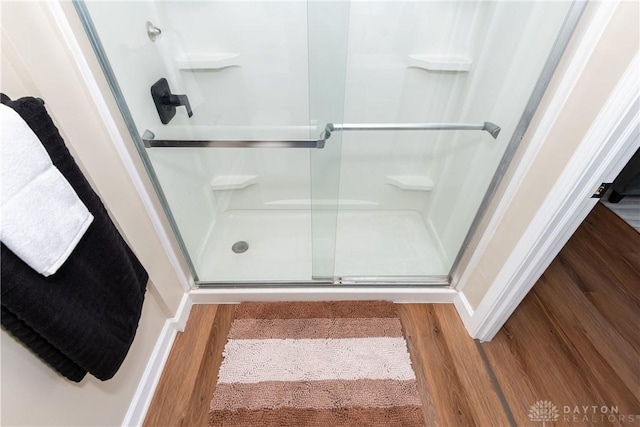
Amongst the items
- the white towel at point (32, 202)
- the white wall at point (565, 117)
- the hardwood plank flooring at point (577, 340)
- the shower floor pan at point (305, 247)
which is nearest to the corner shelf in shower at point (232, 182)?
the shower floor pan at point (305, 247)

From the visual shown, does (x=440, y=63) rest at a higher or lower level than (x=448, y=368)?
higher

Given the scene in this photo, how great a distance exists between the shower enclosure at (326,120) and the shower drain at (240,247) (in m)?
0.01

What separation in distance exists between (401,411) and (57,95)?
1463 mm

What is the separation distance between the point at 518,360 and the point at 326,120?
1.31 meters

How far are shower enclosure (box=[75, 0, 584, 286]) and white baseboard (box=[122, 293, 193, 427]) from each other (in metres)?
0.19

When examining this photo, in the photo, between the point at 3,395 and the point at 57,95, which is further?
the point at 57,95

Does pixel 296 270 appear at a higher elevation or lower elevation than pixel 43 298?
lower

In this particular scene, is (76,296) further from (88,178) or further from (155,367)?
(155,367)

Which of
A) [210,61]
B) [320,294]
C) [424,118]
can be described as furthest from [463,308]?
[210,61]

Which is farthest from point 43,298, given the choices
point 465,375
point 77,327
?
point 465,375

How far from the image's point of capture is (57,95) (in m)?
0.71

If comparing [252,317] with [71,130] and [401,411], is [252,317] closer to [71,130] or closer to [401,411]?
[401,411]

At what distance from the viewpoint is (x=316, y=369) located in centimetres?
122

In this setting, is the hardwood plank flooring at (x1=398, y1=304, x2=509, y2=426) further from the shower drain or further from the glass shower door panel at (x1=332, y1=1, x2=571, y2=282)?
→ the shower drain
